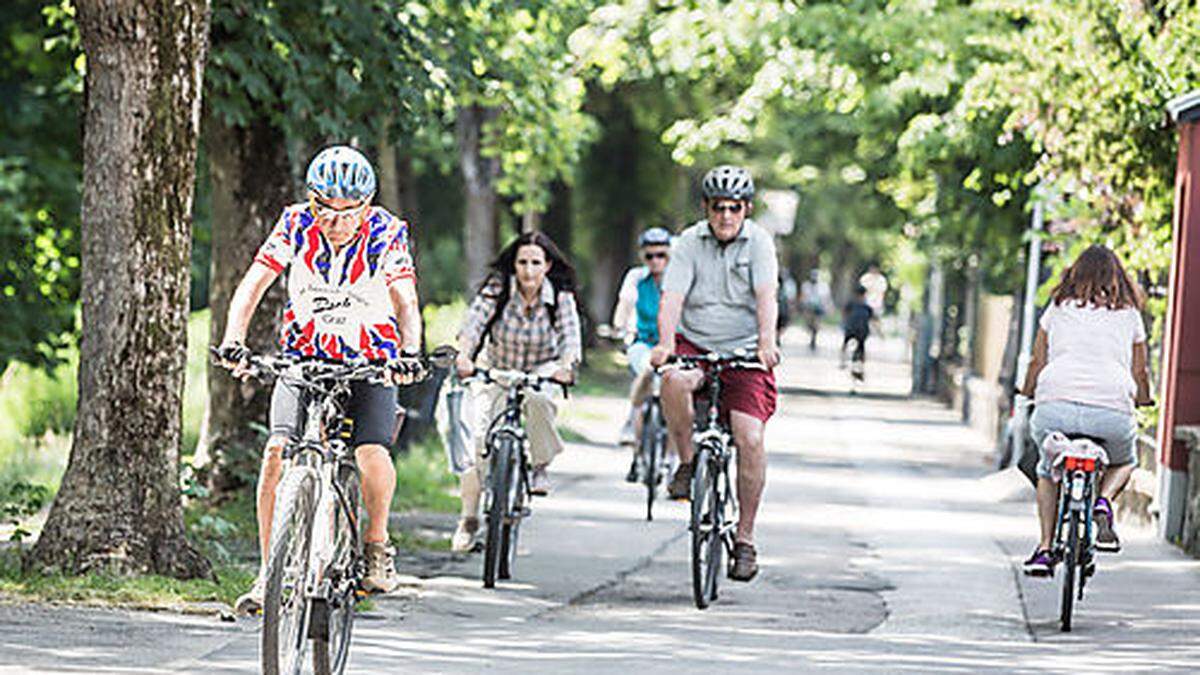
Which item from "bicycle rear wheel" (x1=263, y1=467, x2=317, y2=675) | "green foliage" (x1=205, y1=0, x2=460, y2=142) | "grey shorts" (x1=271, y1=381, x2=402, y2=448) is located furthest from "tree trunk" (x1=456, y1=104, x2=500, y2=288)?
"bicycle rear wheel" (x1=263, y1=467, x2=317, y2=675)

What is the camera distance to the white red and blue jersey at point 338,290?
28.2ft

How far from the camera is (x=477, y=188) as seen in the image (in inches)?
1081

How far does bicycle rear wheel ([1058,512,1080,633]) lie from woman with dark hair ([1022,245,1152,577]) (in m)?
0.33

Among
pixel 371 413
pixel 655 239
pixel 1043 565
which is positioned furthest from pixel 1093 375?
pixel 655 239

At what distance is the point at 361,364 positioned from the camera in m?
8.31

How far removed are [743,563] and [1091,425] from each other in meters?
1.81

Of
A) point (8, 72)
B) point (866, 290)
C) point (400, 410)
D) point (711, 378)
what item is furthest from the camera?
point (866, 290)

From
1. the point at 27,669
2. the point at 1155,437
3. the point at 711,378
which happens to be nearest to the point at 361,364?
the point at 27,669

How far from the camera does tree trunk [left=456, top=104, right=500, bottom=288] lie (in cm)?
2698

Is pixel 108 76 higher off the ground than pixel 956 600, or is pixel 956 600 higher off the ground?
pixel 108 76

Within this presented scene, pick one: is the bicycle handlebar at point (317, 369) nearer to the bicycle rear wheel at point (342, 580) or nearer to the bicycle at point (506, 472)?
the bicycle rear wheel at point (342, 580)

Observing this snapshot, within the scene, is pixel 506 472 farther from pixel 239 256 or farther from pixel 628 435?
pixel 628 435

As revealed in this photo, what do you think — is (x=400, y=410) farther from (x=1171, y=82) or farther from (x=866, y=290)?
(x=866, y=290)

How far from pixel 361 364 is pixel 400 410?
0.83 m
